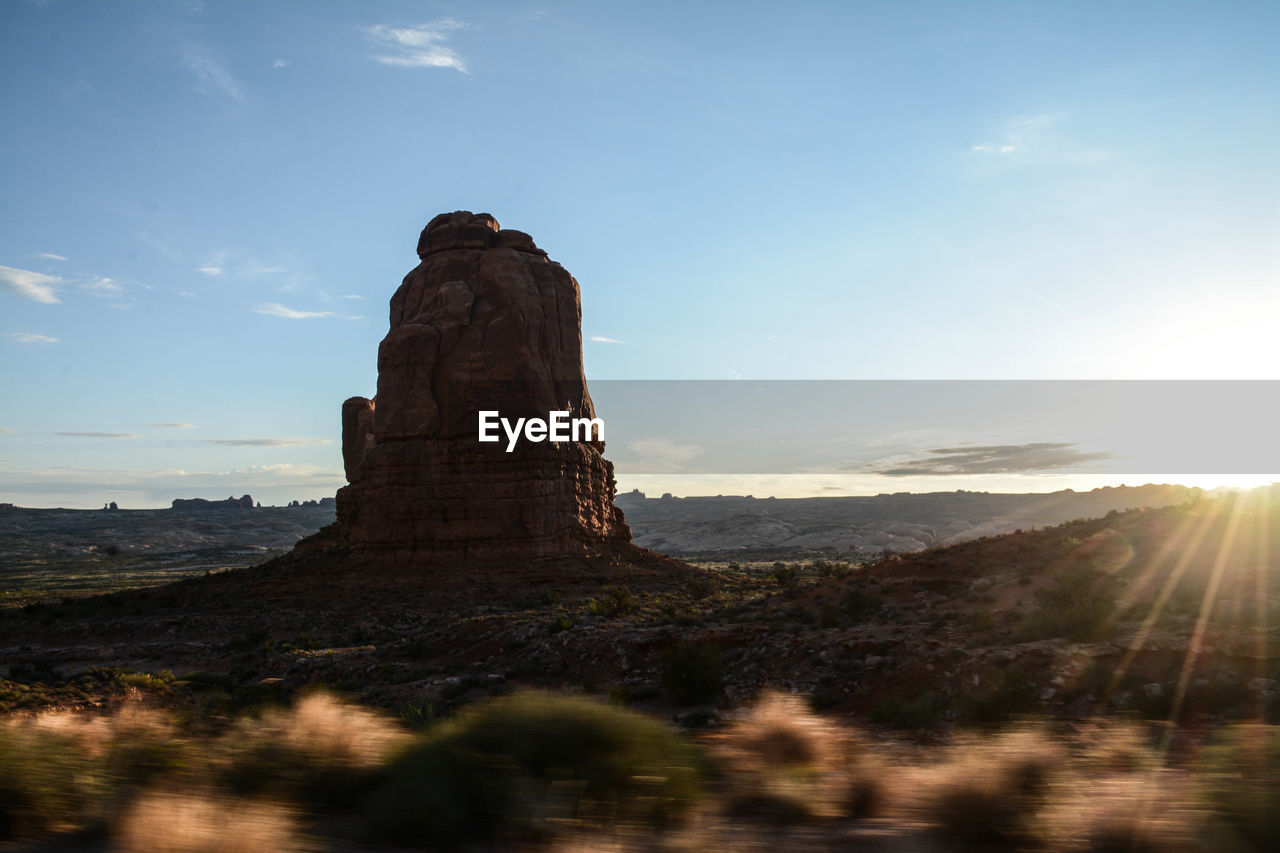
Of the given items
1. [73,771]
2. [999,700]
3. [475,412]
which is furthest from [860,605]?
[475,412]

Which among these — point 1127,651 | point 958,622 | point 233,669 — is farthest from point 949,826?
point 233,669

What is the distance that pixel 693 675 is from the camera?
60.3ft

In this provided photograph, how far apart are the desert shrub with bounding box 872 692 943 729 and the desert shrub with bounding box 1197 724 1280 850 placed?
8.24 m

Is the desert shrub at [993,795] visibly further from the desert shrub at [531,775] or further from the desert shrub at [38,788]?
the desert shrub at [38,788]

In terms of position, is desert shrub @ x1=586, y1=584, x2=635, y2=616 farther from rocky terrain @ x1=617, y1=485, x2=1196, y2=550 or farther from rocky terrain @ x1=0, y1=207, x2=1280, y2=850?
rocky terrain @ x1=617, y1=485, x2=1196, y2=550

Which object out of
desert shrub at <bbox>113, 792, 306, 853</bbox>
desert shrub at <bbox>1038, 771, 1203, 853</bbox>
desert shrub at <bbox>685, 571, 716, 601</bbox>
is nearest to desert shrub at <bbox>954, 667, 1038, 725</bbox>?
desert shrub at <bbox>1038, 771, 1203, 853</bbox>

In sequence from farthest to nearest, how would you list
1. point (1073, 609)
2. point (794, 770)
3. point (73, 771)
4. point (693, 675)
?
point (693, 675), point (1073, 609), point (794, 770), point (73, 771)

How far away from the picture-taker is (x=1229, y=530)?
2073cm

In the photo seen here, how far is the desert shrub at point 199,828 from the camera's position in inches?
191

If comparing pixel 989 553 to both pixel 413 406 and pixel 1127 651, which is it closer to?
pixel 1127 651

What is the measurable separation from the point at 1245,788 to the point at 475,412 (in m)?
38.7

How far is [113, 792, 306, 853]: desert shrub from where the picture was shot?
4852 mm
